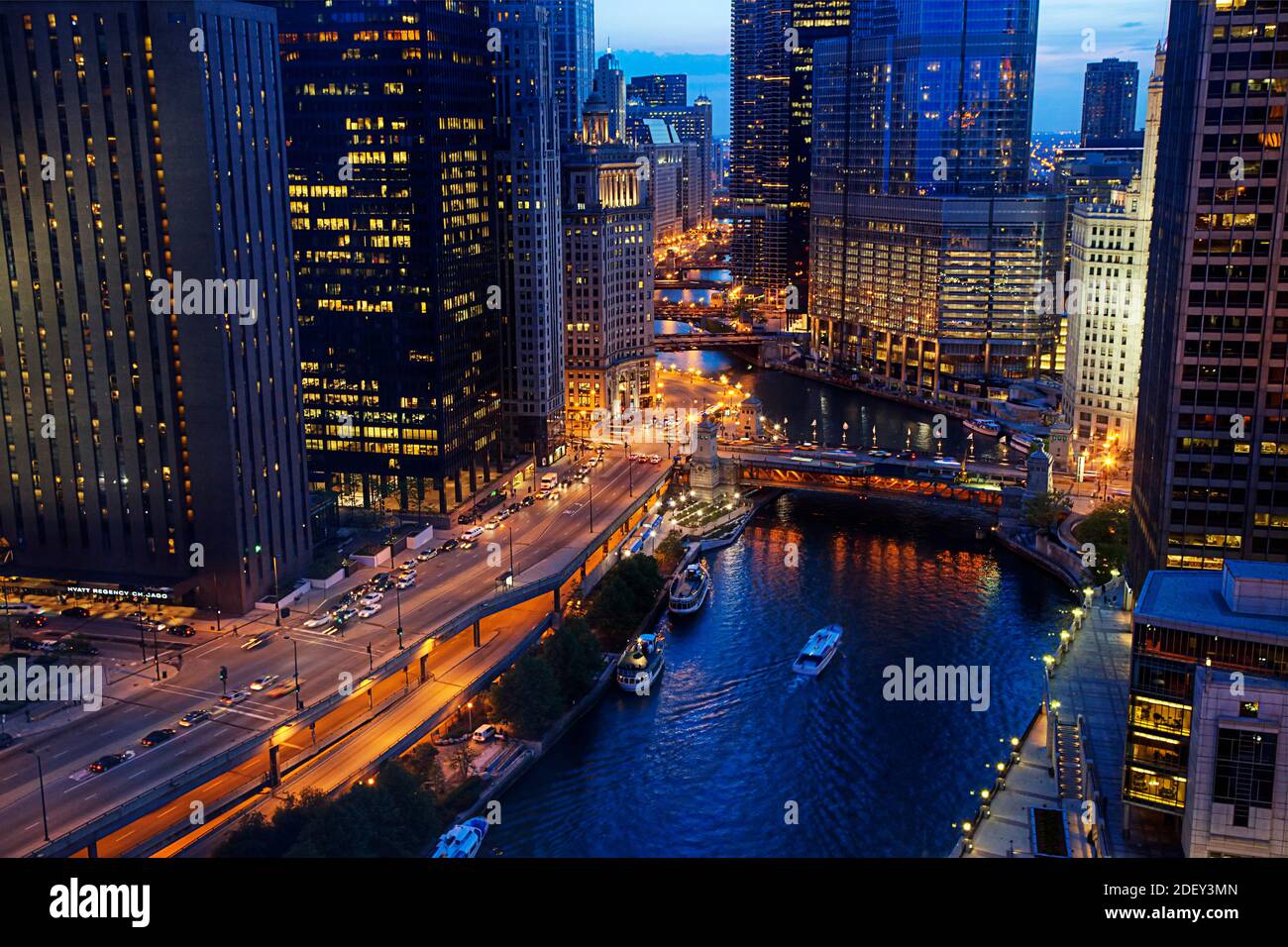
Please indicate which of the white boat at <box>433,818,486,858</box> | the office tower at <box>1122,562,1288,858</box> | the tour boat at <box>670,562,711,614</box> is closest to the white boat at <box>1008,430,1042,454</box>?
the tour boat at <box>670,562,711,614</box>

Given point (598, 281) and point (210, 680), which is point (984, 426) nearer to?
point (598, 281)

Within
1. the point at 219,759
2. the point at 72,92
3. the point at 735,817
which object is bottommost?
the point at 735,817

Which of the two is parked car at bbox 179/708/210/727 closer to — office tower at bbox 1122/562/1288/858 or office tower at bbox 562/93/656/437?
office tower at bbox 1122/562/1288/858

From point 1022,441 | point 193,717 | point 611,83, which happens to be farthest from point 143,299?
point 611,83

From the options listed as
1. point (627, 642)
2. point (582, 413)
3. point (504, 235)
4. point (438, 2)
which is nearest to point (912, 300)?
point (582, 413)

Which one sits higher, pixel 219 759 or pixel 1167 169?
pixel 1167 169

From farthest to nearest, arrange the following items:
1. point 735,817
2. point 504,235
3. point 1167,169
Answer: point 504,235, point 1167,169, point 735,817

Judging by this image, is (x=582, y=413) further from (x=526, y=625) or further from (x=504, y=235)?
(x=526, y=625)
